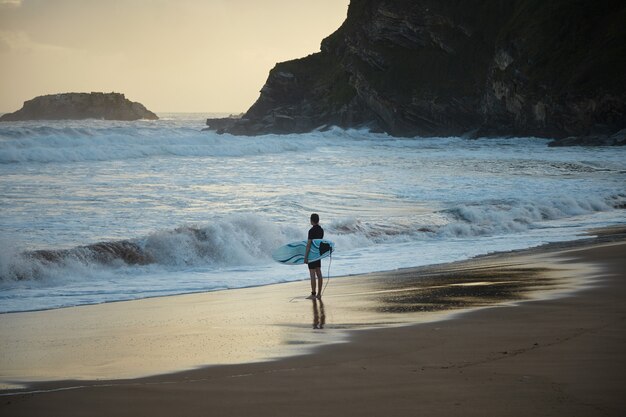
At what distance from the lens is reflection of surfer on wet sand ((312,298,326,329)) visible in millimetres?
9242

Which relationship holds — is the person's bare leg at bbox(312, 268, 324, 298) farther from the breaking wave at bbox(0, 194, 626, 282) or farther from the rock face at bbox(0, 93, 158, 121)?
the rock face at bbox(0, 93, 158, 121)

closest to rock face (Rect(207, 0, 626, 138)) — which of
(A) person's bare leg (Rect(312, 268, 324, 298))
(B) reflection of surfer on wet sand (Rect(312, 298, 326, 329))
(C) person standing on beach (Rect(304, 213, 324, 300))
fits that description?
(C) person standing on beach (Rect(304, 213, 324, 300))

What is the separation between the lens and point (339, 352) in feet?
24.6

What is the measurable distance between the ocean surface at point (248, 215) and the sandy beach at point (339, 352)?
6.33 feet

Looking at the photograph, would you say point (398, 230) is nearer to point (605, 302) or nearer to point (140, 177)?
point (605, 302)

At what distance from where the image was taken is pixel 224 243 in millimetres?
16453

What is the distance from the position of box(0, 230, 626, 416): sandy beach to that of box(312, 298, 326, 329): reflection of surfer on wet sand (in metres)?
0.04

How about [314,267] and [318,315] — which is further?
[314,267]

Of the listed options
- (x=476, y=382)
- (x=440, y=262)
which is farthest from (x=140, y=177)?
(x=476, y=382)

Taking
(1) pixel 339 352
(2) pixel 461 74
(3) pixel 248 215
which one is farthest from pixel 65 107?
(1) pixel 339 352

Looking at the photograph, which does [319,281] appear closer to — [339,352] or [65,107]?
[339,352]

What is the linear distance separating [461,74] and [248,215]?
234 ft

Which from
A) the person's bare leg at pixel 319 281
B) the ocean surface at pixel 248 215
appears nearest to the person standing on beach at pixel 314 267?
the person's bare leg at pixel 319 281

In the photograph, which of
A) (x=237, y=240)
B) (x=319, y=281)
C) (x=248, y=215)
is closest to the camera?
(x=319, y=281)
